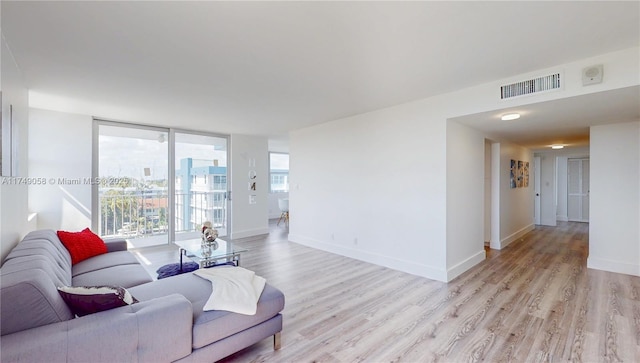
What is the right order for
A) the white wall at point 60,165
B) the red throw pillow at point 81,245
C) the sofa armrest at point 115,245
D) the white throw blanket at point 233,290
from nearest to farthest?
the white throw blanket at point 233,290, the red throw pillow at point 81,245, the sofa armrest at point 115,245, the white wall at point 60,165

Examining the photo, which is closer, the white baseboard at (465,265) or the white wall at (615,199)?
the white baseboard at (465,265)

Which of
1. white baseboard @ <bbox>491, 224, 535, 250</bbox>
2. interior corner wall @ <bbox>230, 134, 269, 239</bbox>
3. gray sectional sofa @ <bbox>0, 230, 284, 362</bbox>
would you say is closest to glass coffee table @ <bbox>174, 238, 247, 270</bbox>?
gray sectional sofa @ <bbox>0, 230, 284, 362</bbox>

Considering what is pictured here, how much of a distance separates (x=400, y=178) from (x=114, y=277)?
3.49 m

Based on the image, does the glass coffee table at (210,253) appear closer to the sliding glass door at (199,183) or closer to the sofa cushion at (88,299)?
the sofa cushion at (88,299)

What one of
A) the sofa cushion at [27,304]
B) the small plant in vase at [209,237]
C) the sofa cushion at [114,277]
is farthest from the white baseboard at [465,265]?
the sofa cushion at [27,304]

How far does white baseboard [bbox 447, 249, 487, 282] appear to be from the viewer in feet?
11.6

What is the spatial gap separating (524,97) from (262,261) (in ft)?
13.2

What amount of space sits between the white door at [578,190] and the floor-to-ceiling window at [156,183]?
9.59 meters

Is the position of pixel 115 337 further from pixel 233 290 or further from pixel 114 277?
pixel 114 277

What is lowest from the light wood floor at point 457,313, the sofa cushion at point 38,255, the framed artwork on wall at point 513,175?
the light wood floor at point 457,313

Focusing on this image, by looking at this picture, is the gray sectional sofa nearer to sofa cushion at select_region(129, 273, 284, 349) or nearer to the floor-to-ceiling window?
sofa cushion at select_region(129, 273, 284, 349)

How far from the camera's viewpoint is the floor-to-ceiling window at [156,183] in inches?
185

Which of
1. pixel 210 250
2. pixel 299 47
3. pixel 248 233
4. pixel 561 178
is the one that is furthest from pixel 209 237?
pixel 561 178

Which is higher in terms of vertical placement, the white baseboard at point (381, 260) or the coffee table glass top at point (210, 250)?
the coffee table glass top at point (210, 250)
